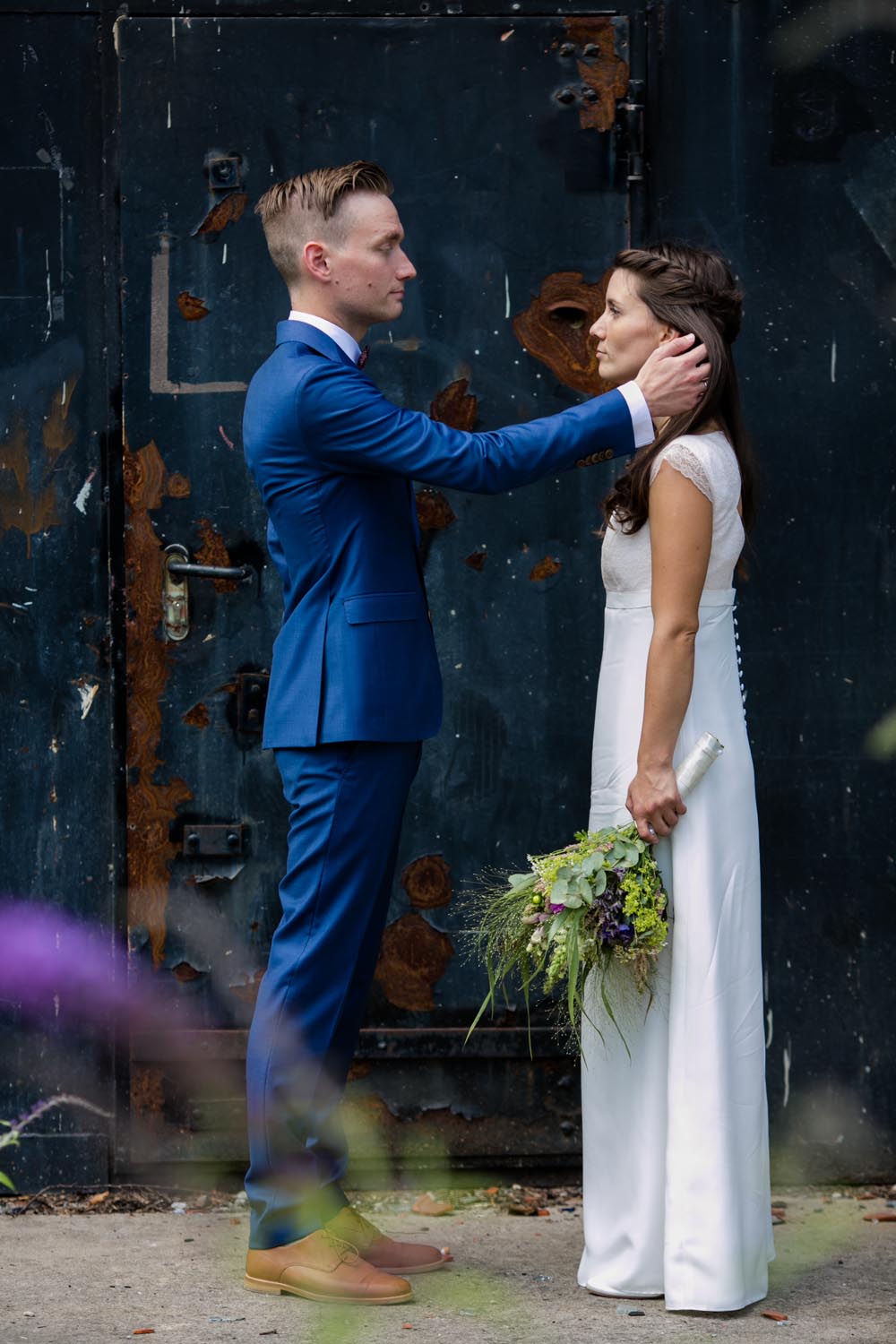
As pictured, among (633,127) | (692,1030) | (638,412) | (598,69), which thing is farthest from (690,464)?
(598,69)

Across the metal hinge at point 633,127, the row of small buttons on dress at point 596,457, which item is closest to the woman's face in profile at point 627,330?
the row of small buttons on dress at point 596,457

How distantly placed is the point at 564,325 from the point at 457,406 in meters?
0.34

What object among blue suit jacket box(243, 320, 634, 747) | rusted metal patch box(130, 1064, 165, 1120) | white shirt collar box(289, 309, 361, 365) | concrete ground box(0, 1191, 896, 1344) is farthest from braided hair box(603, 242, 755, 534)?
rusted metal patch box(130, 1064, 165, 1120)

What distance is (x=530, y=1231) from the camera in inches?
159

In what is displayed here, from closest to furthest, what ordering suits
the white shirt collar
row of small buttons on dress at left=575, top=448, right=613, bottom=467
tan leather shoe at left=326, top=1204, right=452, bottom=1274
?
row of small buttons on dress at left=575, top=448, right=613, bottom=467
the white shirt collar
tan leather shoe at left=326, top=1204, right=452, bottom=1274

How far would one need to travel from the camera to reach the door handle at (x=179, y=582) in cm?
420

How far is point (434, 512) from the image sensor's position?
14.0 ft

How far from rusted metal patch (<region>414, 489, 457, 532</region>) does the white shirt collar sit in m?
0.77

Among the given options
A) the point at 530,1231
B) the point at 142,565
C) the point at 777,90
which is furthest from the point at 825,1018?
the point at 777,90

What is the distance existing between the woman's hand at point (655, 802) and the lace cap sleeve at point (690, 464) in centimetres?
56

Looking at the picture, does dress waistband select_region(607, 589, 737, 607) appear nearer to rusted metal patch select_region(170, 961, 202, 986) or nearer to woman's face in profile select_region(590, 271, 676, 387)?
woman's face in profile select_region(590, 271, 676, 387)

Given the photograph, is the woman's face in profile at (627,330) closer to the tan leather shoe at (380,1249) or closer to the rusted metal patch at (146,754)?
the rusted metal patch at (146,754)

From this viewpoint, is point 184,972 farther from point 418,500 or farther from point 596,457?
point 596,457

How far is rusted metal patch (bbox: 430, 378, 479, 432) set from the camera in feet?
13.9
